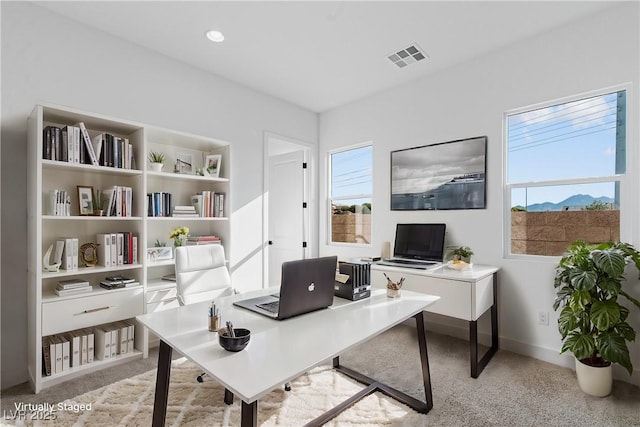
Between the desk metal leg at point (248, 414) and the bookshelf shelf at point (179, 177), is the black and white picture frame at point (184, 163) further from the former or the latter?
the desk metal leg at point (248, 414)

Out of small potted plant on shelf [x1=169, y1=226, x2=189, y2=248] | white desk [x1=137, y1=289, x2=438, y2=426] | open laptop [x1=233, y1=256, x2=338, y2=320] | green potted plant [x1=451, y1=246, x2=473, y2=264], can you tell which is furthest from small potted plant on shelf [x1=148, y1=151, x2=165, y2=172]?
green potted plant [x1=451, y1=246, x2=473, y2=264]

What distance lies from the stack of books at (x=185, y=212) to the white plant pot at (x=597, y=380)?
329 centimetres

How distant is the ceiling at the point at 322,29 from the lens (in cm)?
236

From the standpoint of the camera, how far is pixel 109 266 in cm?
251

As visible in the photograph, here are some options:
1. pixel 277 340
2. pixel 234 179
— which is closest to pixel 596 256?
pixel 277 340

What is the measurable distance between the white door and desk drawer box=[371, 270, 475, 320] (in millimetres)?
2043

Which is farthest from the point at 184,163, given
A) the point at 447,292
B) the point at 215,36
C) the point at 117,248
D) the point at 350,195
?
the point at 447,292

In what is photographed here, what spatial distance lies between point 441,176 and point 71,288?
10.9 feet

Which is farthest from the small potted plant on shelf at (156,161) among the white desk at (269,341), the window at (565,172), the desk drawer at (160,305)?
the window at (565,172)

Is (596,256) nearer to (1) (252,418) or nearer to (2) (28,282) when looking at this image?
(1) (252,418)

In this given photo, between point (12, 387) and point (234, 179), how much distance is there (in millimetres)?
2414

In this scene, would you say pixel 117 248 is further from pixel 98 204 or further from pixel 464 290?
pixel 464 290

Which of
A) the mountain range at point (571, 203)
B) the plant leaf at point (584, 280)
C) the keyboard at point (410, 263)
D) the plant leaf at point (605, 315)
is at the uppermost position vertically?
the mountain range at point (571, 203)

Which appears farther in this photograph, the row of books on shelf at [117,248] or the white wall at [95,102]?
the row of books on shelf at [117,248]
